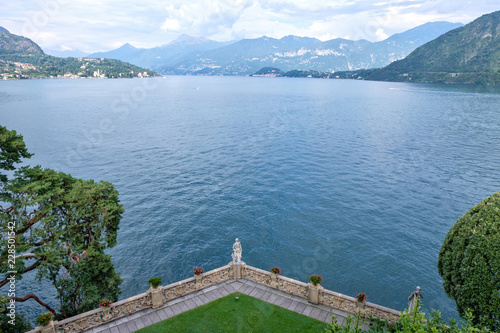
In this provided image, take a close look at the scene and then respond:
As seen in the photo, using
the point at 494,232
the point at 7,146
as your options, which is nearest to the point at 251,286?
the point at 494,232

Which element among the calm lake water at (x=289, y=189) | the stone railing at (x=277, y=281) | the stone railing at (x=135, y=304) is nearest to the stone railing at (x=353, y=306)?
the stone railing at (x=277, y=281)

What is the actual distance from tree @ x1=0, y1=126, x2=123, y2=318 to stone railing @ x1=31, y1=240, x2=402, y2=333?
2136 millimetres

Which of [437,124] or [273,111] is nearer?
[437,124]

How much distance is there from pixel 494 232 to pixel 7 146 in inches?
1217

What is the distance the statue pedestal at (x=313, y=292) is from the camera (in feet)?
72.9

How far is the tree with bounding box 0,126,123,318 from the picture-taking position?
2005 cm

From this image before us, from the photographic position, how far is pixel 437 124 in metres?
104

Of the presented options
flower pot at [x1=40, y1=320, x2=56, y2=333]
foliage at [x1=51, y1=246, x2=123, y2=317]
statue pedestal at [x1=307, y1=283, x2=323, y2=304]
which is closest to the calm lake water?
foliage at [x1=51, y1=246, x2=123, y2=317]

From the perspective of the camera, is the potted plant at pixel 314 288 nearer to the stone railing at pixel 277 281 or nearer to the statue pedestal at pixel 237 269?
the stone railing at pixel 277 281

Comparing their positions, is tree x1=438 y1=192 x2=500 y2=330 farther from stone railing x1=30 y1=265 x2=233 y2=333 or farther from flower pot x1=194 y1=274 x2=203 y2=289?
flower pot x1=194 y1=274 x2=203 y2=289

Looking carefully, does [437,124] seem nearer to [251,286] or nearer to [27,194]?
[251,286]

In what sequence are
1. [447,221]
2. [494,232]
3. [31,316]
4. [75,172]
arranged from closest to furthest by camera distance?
[494,232]
[31,316]
[447,221]
[75,172]

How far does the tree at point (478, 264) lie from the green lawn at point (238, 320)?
8.84 meters

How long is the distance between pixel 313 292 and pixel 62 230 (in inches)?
769
